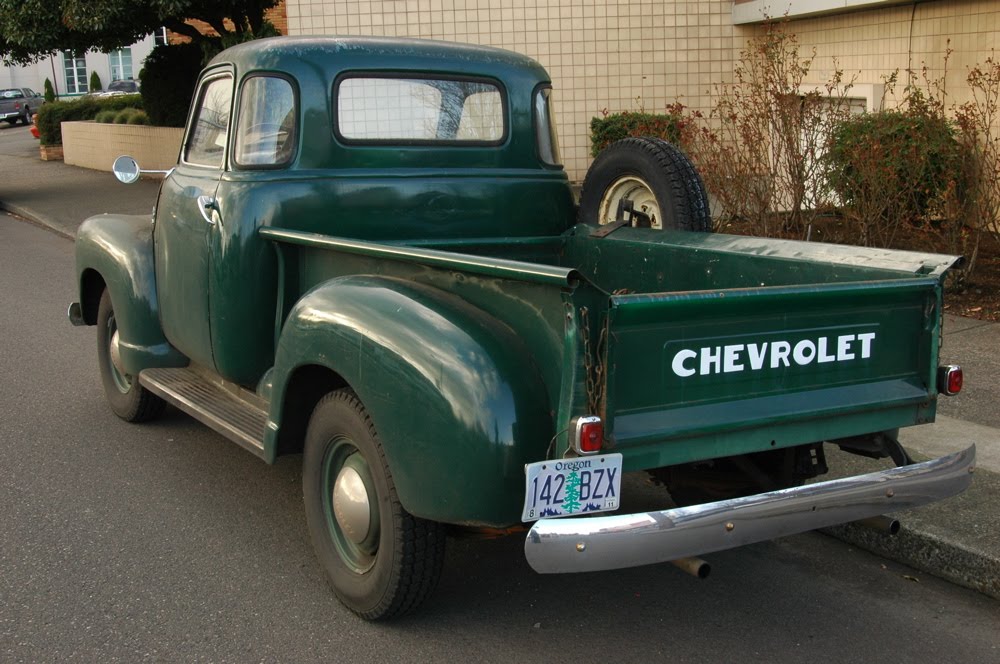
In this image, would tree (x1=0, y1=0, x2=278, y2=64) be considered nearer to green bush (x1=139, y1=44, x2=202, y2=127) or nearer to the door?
green bush (x1=139, y1=44, x2=202, y2=127)

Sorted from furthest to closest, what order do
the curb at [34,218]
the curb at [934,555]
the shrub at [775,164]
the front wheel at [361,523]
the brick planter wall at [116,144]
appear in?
the brick planter wall at [116,144] < the curb at [34,218] < the shrub at [775,164] < the curb at [934,555] < the front wheel at [361,523]

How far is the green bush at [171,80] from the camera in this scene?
2066cm

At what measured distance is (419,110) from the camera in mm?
5156

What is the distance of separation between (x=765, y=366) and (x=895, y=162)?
231 inches

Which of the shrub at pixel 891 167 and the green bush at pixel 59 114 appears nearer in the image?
the shrub at pixel 891 167

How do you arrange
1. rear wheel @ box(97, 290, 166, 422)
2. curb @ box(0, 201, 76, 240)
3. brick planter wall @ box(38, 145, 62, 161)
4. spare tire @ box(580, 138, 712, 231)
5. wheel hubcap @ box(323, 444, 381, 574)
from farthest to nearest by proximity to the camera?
brick planter wall @ box(38, 145, 62, 161)
curb @ box(0, 201, 76, 240)
rear wheel @ box(97, 290, 166, 422)
spare tire @ box(580, 138, 712, 231)
wheel hubcap @ box(323, 444, 381, 574)

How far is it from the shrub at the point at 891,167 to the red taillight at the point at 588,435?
5.99 meters

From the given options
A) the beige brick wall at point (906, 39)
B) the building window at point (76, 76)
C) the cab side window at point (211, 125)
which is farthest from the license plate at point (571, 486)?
the building window at point (76, 76)

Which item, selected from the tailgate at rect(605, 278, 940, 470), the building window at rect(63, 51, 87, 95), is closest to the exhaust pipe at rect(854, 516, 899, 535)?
the tailgate at rect(605, 278, 940, 470)

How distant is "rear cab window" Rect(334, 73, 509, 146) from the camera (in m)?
4.97

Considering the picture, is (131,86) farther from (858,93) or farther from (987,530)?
(987,530)

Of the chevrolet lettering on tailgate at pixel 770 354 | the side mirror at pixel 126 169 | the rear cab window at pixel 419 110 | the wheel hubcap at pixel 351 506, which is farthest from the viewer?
the side mirror at pixel 126 169

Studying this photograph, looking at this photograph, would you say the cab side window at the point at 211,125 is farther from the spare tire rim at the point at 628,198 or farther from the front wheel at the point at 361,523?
the spare tire rim at the point at 628,198

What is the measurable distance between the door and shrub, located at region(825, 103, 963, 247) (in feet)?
17.0
